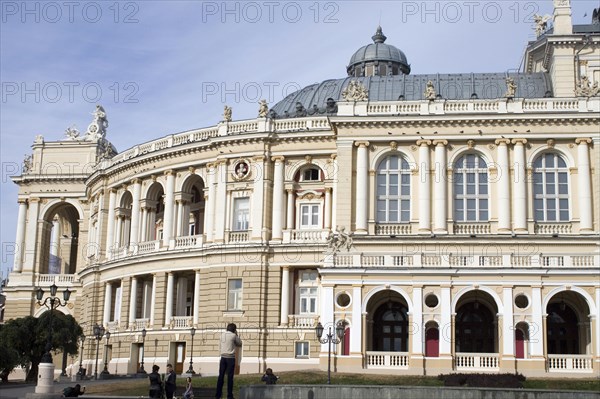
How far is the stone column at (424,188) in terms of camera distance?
63812 mm

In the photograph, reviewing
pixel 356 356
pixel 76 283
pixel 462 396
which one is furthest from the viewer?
pixel 76 283

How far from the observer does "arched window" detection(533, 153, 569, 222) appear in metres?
63.5

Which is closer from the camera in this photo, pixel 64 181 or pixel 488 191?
pixel 488 191

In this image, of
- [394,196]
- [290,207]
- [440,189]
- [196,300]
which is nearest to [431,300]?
[440,189]

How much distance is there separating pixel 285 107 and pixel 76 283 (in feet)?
92.2

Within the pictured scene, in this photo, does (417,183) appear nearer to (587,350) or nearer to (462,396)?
(587,350)

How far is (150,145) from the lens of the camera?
77.8 m

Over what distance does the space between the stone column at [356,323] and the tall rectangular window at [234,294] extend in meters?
14.3

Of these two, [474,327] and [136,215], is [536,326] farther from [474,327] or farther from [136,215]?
[136,215]

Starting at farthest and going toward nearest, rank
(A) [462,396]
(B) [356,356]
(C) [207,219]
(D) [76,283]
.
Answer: (D) [76,283] → (C) [207,219] → (B) [356,356] → (A) [462,396]

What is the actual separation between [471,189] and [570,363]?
1586 cm

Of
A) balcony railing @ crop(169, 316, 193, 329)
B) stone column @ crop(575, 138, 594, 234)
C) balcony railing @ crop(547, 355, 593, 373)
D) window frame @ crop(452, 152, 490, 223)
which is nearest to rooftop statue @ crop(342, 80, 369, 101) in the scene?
window frame @ crop(452, 152, 490, 223)

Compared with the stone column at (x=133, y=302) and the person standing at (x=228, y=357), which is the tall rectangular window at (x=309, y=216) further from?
the person standing at (x=228, y=357)

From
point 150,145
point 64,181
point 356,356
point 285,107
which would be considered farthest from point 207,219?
point 64,181
